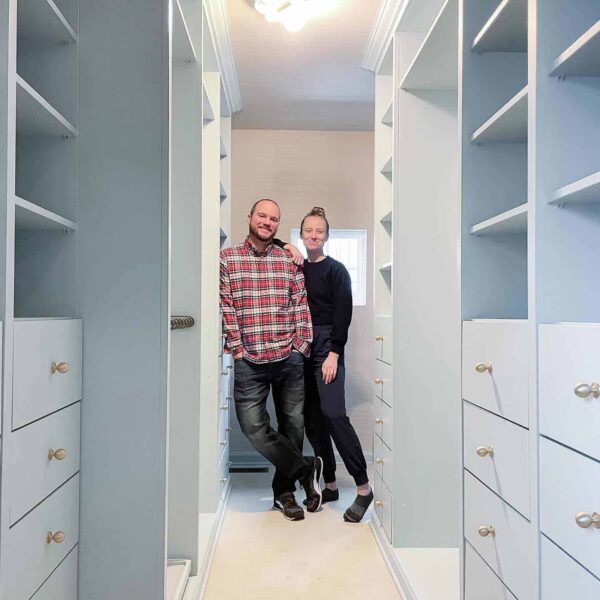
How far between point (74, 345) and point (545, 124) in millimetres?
1235

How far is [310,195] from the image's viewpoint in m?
4.32

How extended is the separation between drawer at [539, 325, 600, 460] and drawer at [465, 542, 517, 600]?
0.48 metres

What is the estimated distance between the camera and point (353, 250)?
442cm

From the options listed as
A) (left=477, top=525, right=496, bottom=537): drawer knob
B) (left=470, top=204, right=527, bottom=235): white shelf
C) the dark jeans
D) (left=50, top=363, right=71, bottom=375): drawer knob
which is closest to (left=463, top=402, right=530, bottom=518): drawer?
(left=477, top=525, right=496, bottom=537): drawer knob

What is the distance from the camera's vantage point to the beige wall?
4254 mm

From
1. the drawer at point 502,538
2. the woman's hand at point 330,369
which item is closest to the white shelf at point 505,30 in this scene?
the drawer at point 502,538

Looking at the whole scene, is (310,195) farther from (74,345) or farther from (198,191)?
(74,345)

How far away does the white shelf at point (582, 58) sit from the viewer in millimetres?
1081

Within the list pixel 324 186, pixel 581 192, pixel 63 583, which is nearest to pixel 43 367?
pixel 63 583

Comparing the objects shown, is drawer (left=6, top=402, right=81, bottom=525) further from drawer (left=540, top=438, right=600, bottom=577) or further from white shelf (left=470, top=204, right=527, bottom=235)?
white shelf (left=470, top=204, right=527, bottom=235)

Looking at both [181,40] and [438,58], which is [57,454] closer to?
[181,40]

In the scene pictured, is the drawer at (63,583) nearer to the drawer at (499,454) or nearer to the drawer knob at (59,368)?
the drawer knob at (59,368)

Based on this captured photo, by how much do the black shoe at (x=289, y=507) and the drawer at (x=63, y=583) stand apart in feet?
5.29

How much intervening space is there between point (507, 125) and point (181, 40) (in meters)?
1.22
